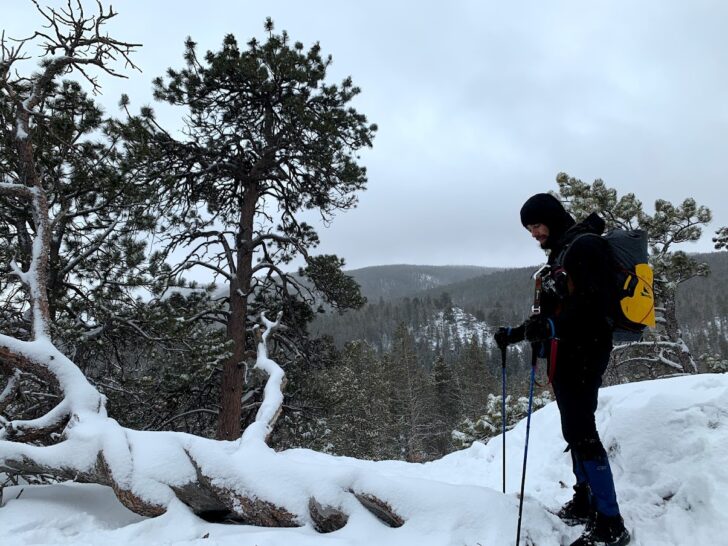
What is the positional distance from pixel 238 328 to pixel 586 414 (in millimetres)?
7682

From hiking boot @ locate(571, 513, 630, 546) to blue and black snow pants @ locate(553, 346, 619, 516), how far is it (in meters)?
0.05


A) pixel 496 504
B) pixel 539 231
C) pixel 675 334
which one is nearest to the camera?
pixel 496 504

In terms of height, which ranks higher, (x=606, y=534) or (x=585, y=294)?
(x=585, y=294)

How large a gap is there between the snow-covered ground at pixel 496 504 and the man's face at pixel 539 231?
1875 mm

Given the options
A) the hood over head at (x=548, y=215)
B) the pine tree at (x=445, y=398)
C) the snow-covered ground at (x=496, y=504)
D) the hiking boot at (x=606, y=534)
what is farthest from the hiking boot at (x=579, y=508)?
the pine tree at (x=445, y=398)

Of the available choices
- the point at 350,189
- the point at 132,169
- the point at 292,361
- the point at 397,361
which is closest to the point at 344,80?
the point at 350,189

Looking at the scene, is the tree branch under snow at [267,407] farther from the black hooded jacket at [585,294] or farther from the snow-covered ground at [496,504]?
the black hooded jacket at [585,294]

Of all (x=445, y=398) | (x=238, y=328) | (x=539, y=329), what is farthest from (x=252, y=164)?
(x=445, y=398)

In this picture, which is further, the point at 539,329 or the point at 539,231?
the point at 539,231

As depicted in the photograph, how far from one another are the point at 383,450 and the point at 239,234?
88.6ft

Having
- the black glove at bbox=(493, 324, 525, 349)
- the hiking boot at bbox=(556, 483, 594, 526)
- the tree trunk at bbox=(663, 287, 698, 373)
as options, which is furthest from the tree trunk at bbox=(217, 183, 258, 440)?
the tree trunk at bbox=(663, 287, 698, 373)

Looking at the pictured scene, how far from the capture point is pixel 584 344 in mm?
2738

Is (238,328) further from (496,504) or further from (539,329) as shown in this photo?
(539,329)

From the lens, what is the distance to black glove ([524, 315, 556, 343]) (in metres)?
2.75
